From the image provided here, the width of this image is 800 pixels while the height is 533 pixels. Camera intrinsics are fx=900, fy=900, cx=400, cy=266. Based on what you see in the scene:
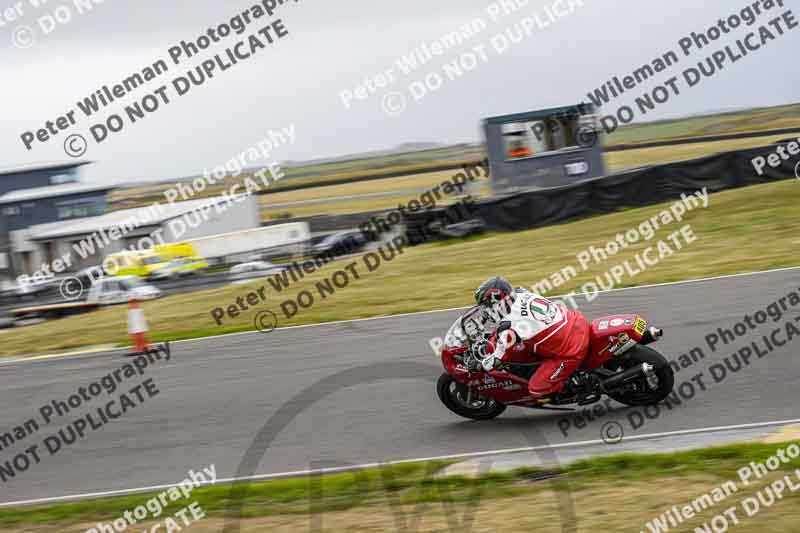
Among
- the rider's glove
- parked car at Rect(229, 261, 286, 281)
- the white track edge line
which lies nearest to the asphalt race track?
the white track edge line

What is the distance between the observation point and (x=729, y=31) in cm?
1909

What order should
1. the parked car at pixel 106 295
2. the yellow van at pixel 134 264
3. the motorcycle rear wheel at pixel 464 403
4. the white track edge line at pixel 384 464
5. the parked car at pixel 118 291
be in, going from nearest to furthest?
the white track edge line at pixel 384 464 < the motorcycle rear wheel at pixel 464 403 < the parked car at pixel 106 295 < the parked car at pixel 118 291 < the yellow van at pixel 134 264

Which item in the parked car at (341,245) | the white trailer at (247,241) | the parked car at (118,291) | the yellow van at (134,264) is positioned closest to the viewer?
the parked car at (118,291)

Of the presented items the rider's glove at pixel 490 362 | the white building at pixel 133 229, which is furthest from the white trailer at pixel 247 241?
the rider's glove at pixel 490 362

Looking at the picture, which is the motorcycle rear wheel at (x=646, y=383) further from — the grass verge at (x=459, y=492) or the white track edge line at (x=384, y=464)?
the grass verge at (x=459, y=492)

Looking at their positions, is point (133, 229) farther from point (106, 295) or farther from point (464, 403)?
point (464, 403)

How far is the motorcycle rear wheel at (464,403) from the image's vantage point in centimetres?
822

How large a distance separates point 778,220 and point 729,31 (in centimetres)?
423

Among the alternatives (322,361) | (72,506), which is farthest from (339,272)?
(72,506)

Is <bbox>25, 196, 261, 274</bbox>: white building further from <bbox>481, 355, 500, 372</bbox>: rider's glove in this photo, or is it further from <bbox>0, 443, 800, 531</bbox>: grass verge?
<bbox>0, 443, 800, 531</bbox>: grass verge

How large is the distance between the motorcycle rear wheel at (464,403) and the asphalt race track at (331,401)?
16cm

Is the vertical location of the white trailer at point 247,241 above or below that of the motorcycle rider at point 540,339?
above

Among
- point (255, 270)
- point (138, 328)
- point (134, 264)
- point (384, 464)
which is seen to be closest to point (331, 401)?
point (384, 464)

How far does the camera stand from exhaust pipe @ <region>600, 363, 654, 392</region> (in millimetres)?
7691
